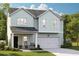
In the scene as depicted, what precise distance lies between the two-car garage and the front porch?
0.09 meters

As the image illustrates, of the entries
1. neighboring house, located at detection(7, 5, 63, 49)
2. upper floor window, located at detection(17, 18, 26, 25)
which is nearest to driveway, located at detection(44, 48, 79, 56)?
neighboring house, located at detection(7, 5, 63, 49)

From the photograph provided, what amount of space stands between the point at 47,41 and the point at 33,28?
0.30 meters

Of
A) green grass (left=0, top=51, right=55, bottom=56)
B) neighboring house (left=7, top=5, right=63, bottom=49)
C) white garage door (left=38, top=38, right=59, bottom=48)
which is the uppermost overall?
neighboring house (left=7, top=5, right=63, bottom=49)

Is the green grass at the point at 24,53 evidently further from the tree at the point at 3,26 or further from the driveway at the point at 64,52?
the tree at the point at 3,26

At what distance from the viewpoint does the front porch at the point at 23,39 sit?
26.6 meters

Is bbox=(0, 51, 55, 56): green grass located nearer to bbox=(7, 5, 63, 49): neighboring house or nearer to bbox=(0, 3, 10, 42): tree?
bbox=(7, 5, 63, 49): neighboring house

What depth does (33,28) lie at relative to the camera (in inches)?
1049

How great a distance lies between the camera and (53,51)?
26.7 metres

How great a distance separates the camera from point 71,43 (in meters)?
26.7

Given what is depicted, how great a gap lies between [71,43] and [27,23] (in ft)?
2.32

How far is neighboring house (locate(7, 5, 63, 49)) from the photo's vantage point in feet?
87.3

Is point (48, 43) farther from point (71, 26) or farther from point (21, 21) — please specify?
point (21, 21)

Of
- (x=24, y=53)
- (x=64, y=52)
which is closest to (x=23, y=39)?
(x=24, y=53)

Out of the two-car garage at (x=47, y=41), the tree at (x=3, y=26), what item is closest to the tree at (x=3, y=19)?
the tree at (x=3, y=26)
